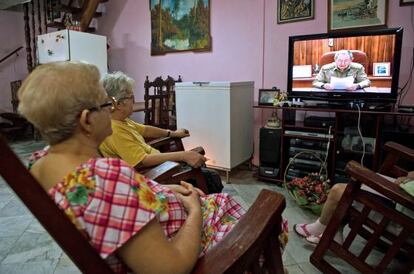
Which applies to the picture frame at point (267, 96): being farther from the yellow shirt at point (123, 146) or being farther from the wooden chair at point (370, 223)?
the yellow shirt at point (123, 146)

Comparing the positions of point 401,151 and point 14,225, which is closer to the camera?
point 401,151

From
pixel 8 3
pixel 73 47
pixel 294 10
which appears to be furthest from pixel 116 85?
pixel 8 3

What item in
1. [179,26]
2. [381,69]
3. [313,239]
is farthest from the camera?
[179,26]

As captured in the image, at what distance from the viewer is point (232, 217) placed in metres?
1.14

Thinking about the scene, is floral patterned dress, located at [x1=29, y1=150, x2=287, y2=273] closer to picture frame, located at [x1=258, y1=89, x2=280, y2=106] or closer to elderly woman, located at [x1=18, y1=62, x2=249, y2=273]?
elderly woman, located at [x1=18, y1=62, x2=249, y2=273]

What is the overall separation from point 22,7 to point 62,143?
19.1 ft

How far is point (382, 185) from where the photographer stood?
1.28 m

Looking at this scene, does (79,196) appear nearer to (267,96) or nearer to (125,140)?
(125,140)

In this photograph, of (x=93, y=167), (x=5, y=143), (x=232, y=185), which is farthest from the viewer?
(x=232, y=185)

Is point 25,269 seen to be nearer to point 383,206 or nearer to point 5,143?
point 5,143

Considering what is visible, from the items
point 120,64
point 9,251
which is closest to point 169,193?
point 9,251

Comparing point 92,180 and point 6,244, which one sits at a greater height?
point 92,180

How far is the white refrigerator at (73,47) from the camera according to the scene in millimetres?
4176

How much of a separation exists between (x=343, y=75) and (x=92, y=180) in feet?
8.06
